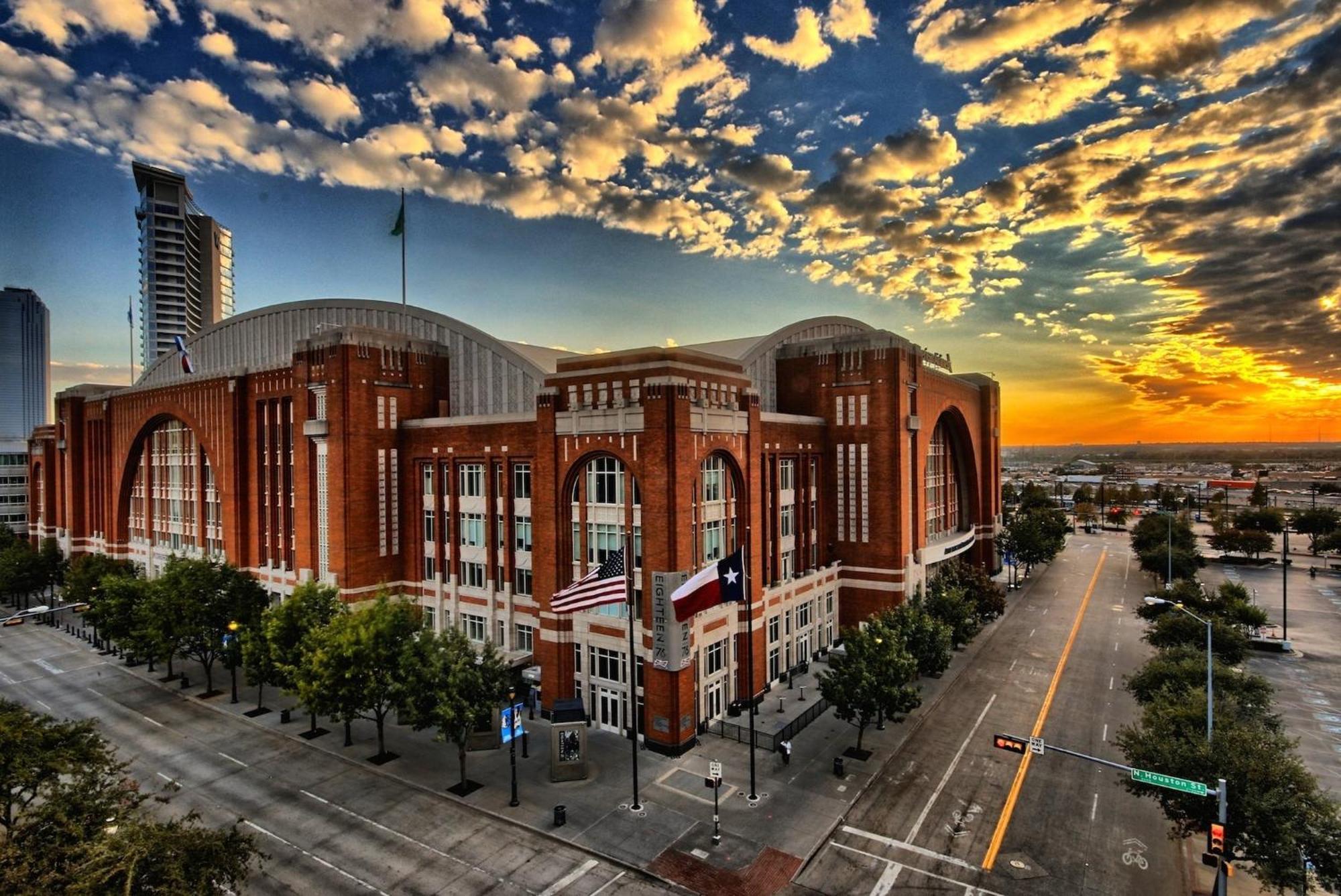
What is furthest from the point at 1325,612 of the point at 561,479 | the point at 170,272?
the point at 170,272

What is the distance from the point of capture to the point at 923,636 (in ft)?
128

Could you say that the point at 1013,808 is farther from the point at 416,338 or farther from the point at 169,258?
the point at 169,258

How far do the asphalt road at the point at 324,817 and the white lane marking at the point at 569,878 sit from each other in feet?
→ 0.12

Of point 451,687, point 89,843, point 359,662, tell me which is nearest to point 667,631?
point 451,687

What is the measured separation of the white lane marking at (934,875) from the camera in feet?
75.4

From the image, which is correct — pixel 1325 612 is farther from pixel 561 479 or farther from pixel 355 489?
pixel 355 489

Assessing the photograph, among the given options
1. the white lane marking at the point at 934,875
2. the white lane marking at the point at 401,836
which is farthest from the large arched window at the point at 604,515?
the white lane marking at the point at 934,875

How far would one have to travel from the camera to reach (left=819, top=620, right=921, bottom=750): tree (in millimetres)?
32750

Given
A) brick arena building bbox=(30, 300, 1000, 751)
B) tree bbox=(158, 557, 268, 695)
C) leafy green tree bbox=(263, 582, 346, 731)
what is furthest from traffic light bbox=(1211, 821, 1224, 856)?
tree bbox=(158, 557, 268, 695)

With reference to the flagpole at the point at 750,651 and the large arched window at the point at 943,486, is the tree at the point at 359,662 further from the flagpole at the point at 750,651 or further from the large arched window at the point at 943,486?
the large arched window at the point at 943,486

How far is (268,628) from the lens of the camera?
36.6 metres

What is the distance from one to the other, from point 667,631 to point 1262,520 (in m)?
111

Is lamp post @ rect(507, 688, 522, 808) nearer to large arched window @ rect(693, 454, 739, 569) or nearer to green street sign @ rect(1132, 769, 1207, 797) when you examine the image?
large arched window @ rect(693, 454, 739, 569)

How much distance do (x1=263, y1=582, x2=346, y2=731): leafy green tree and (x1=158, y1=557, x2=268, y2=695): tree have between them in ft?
25.4
